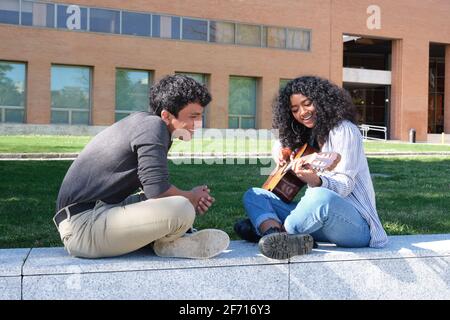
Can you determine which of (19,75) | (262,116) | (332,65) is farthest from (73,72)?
(332,65)

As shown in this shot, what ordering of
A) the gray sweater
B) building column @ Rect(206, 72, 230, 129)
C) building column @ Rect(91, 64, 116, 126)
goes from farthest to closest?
building column @ Rect(206, 72, 230, 129)
building column @ Rect(91, 64, 116, 126)
the gray sweater

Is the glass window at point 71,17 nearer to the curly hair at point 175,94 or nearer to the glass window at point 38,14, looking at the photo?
the glass window at point 38,14

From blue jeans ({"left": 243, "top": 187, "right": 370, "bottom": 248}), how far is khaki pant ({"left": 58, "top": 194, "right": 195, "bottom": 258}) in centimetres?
68

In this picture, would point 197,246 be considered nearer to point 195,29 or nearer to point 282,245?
point 282,245

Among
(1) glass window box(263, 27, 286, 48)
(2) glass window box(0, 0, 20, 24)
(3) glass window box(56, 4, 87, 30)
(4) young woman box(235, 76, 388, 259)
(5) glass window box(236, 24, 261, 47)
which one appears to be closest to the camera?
(4) young woman box(235, 76, 388, 259)

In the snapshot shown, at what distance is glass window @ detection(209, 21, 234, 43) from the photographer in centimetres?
3675

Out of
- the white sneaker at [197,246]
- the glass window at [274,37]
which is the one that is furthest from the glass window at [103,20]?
the white sneaker at [197,246]

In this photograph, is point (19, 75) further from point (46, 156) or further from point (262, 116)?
point (46, 156)

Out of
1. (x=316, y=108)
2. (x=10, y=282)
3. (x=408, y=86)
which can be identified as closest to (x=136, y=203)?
(x=10, y=282)

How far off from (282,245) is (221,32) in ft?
114

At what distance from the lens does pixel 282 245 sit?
10.6 feet

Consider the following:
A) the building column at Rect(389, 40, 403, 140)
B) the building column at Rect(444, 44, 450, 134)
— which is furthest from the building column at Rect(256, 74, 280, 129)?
the building column at Rect(444, 44, 450, 134)

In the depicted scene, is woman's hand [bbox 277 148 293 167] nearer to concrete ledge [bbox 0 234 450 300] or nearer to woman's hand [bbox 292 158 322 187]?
woman's hand [bbox 292 158 322 187]
